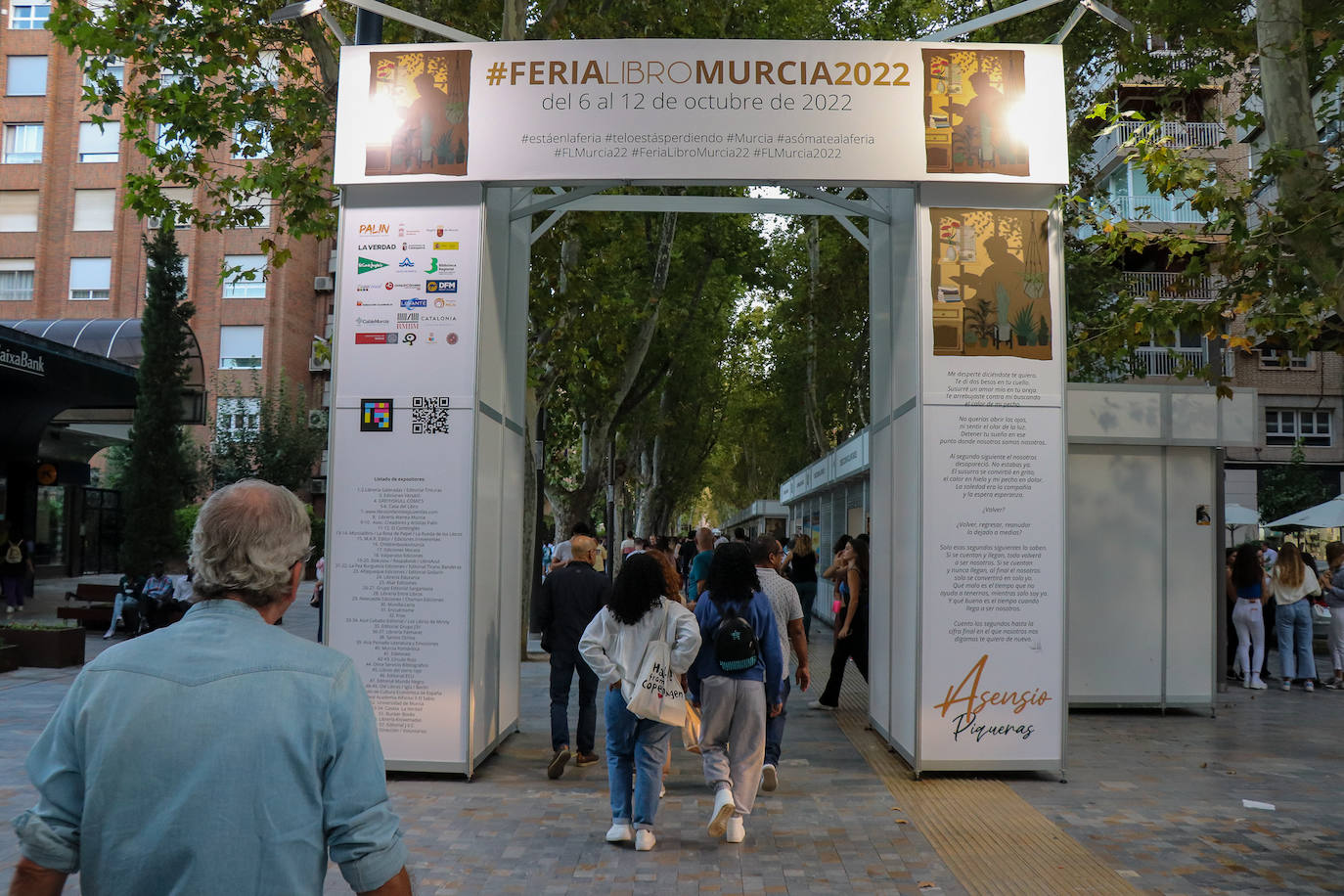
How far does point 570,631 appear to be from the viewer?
891cm

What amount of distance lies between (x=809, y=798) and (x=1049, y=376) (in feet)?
11.1

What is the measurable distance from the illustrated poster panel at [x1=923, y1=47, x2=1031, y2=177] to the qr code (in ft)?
12.5

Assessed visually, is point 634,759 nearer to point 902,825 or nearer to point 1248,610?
point 902,825

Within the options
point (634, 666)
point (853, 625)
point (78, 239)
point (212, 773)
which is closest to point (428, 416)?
point (634, 666)

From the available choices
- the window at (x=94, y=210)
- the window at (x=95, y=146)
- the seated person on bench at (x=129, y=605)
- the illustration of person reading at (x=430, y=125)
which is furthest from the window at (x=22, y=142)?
the illustration of person reading at (x=430, y=125)

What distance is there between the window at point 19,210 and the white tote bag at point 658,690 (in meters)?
45.5

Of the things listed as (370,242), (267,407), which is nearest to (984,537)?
(370,242)

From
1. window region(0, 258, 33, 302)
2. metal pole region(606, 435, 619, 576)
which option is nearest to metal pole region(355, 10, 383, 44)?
metal pole region(606, 435, 619, 576)

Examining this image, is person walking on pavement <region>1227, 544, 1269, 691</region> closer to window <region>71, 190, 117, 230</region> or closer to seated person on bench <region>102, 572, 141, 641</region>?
seated person on bench <region>102, 572, 141, 641</region>

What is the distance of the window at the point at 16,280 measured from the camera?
44688mm

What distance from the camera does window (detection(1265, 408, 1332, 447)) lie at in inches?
1476

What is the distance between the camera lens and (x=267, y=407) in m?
40.9

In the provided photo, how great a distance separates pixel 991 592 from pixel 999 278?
2238 mm

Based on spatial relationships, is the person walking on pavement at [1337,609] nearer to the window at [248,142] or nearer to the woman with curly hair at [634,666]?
the woman with curly hair at [634,666]
